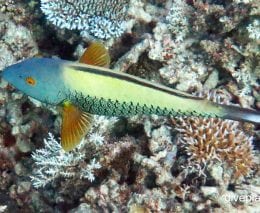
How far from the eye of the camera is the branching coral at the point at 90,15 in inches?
184

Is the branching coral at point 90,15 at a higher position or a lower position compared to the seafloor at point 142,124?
higher

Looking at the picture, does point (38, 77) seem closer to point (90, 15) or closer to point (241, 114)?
point (241, 114)

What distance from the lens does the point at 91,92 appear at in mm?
2320

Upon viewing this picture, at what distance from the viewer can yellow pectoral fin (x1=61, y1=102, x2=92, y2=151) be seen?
239cm

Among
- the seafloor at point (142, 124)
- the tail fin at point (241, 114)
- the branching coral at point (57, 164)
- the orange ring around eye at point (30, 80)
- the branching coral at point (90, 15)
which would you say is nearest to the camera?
the tail fin at point (241, 114)

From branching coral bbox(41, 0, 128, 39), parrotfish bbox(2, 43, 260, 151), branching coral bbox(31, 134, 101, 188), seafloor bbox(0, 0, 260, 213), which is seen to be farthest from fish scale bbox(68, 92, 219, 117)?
branching coral bbox(41, 0, 128, 39)

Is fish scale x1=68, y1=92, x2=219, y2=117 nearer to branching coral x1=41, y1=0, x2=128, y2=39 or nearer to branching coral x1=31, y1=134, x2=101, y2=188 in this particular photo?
branching coral x1=31, y1=134, x2=101, y2=188

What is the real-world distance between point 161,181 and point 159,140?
18.4 inches

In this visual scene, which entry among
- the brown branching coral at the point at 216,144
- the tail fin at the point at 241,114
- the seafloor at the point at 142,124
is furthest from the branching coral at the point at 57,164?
the tail fin at the point at 241,114

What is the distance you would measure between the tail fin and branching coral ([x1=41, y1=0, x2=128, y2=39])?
113 inches

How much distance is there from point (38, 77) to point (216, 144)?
245 cm

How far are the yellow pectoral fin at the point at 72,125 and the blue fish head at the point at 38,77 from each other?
0.37ft

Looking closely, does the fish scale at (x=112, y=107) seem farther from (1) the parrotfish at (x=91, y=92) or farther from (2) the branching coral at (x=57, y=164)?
(2) the branching coral at (x=57, y=164)

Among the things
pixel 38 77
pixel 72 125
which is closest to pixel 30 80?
pixel 38 77
